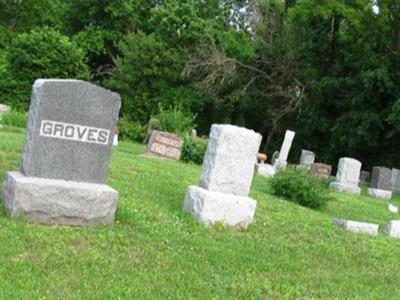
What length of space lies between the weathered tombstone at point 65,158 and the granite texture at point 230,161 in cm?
187

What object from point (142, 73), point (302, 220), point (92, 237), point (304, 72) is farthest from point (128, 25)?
point (92, 237)

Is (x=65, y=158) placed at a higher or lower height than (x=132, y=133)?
higher

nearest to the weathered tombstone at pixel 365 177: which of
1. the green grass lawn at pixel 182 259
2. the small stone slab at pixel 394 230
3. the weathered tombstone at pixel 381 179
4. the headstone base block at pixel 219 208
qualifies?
the weathered tombstone at pixel 381 179

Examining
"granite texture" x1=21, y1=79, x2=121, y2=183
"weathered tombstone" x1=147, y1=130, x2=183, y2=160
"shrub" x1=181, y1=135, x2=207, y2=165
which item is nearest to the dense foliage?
"shrub" x1=181, y1=135, x2=207, y2=165

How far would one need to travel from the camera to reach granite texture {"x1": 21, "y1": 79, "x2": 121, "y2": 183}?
686cm

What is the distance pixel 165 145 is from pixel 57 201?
1117 centimetres

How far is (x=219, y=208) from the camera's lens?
326 inches

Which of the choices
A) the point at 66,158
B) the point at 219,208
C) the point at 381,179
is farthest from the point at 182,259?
the point at 381,179

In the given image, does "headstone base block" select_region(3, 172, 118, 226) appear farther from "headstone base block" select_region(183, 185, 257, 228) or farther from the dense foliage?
the dense foliage

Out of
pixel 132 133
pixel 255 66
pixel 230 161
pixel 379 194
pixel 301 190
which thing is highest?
pixel 255 66

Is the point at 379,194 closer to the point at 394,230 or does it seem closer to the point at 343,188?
the point at 343,188

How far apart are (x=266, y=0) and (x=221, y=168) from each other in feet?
97.0

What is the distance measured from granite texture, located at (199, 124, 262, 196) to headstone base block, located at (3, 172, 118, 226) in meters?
1.90

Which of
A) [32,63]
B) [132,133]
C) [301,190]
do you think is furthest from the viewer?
[32,63]
